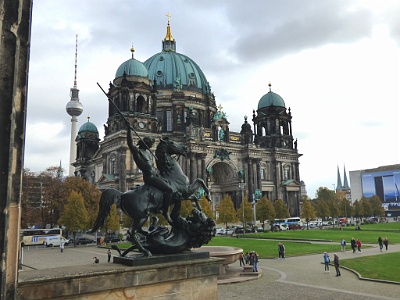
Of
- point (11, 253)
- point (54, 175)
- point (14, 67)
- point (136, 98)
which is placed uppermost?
point (136, 98)

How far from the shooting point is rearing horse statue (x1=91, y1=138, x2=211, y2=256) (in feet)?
29.3

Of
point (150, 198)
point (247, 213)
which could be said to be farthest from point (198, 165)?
point (150, 198)

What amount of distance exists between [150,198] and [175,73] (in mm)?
78505

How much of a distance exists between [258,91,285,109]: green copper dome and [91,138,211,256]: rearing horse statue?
8228 cm

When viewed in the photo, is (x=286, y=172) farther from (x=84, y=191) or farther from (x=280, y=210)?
(x=84, y=191)

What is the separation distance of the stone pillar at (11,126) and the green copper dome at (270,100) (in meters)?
86.3

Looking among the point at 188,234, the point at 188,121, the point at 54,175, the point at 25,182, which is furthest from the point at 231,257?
the point at 54,175

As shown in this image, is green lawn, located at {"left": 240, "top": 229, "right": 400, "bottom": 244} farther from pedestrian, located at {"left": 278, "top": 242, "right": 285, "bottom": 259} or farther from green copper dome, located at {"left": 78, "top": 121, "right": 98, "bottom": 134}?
green copper dome, located at {"left": 78, "top": 121, "right": 98, "bottom": 134}

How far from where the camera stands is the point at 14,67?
5.88 meters

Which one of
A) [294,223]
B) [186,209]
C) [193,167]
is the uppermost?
[193,167]

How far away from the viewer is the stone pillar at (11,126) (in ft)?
18.3

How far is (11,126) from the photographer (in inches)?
226

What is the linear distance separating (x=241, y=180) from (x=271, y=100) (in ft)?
80.3

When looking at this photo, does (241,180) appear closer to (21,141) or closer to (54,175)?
(54,175)
